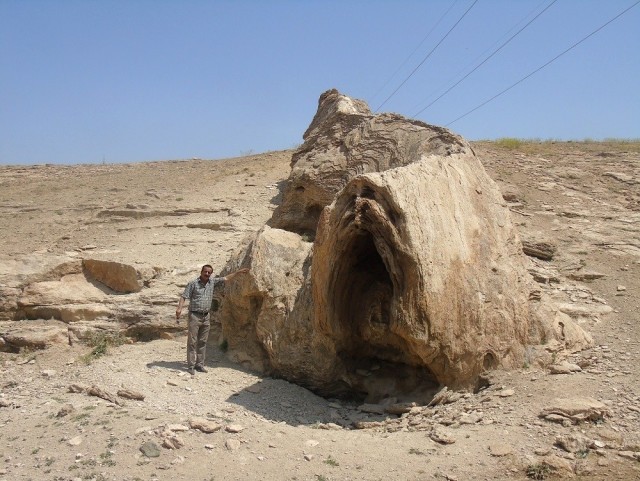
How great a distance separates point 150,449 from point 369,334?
3.88 m

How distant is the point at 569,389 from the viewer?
23.6ft

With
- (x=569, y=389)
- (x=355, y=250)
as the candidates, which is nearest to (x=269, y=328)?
(x=355, y=250)

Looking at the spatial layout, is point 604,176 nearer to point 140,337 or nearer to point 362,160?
point 362,160

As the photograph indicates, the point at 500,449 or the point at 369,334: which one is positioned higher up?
the point at 369,334

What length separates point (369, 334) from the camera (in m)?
9.23

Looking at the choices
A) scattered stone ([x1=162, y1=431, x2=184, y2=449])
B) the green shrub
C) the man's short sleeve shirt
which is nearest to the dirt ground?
scattered stone ([x1=162, y1=431, x2=184, y2=449])

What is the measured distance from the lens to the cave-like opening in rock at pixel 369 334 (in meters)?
8.84

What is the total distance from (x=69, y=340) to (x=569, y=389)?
750 cm

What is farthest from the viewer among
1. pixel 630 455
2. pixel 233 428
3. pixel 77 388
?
pixel 77 388

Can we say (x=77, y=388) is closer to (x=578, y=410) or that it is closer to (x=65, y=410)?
(x=65, y=410)

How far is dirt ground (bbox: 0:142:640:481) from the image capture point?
6039 mm

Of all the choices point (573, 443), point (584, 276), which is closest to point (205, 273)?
point (573, 443)

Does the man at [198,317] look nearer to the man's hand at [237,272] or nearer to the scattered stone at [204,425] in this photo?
the man's hand at [237,272]

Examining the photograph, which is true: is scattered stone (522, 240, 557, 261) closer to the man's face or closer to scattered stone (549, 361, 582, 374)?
scattered stone (549, 361, 582, 374)
